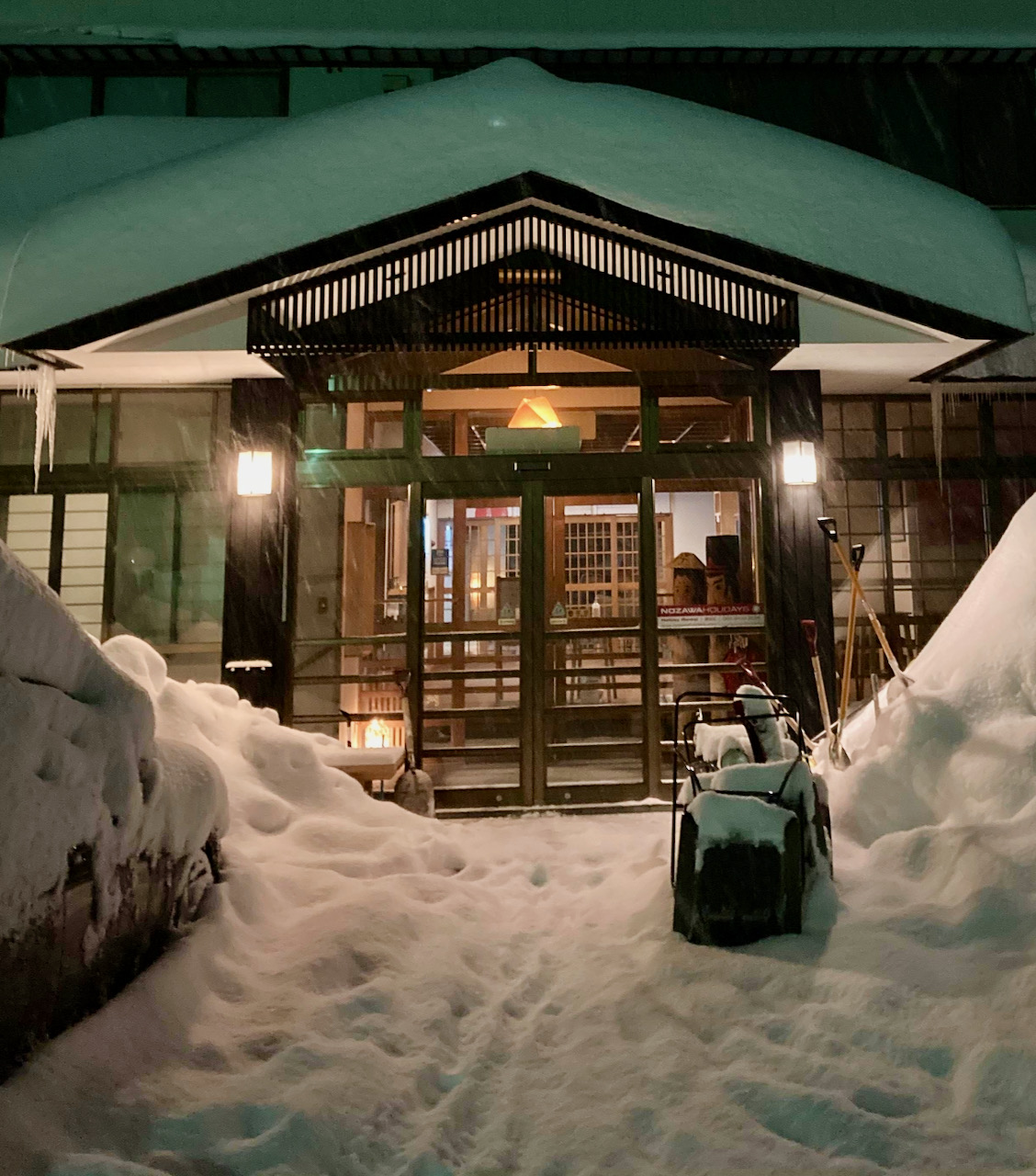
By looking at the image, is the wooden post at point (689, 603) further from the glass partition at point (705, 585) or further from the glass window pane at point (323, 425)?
the glass window pane at point (323, 425)

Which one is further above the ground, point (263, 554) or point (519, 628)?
point (263, 554)

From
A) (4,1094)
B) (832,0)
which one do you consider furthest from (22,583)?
(832,0)

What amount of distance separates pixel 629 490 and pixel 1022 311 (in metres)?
3.28

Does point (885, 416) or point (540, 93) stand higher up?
point (540, 93)

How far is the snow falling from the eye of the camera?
2.21 metres

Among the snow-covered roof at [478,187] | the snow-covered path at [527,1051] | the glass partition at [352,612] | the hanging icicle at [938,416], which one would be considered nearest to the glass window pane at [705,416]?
the hanging icicle at [938,416]

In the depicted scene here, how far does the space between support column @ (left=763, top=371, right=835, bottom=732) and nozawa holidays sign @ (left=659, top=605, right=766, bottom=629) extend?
0.45 ft

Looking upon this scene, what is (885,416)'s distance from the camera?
832 cm

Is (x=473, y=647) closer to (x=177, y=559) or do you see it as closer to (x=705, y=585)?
(x=705, y=585)

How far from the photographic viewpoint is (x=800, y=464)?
761cm

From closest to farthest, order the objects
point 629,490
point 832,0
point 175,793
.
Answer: point 175,793 < point 629,490 < point 832,0

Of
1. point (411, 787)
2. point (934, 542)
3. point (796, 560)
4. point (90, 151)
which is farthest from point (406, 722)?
point (90, 151)

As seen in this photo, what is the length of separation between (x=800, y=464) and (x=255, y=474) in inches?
197

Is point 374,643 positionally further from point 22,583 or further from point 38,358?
point 22,583
